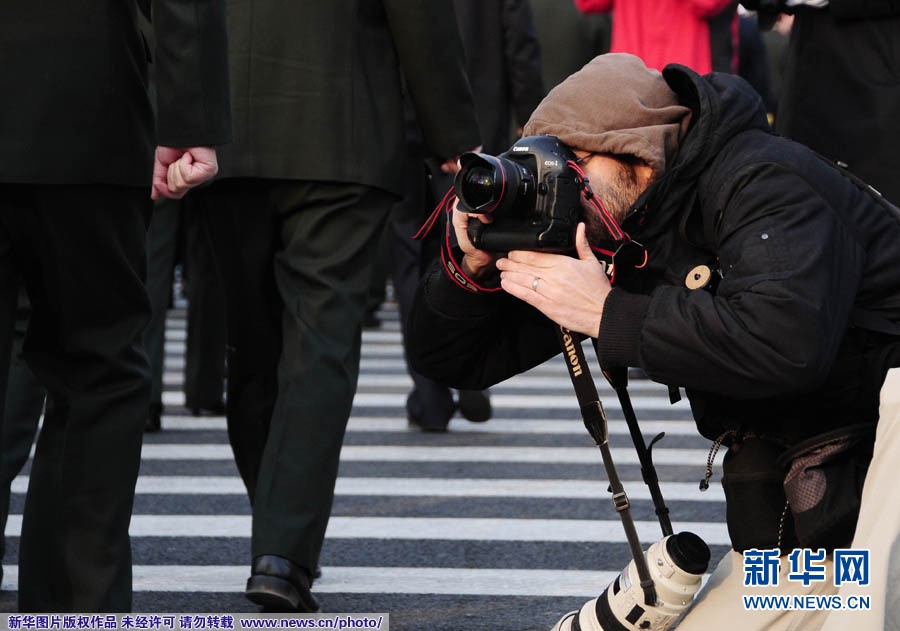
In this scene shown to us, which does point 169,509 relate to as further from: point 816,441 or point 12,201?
point 816,441

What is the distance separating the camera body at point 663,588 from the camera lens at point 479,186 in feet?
2.30

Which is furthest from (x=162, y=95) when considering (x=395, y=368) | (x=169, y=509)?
(x=395, y=368)

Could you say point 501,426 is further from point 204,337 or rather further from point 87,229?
point 87,229

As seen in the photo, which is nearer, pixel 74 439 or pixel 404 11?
pixel 74 439

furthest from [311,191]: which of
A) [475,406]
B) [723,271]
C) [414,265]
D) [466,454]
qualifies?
[475,406]

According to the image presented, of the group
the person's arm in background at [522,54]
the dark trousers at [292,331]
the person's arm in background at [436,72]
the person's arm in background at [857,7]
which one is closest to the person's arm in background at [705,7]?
the person's arm in background at [522,54]

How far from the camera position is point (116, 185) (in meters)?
3.36

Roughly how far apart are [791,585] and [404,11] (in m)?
2.00

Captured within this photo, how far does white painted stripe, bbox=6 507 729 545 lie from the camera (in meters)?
5.12

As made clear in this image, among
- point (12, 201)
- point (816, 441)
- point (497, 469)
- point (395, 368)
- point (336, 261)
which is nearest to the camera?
point (816, 441)

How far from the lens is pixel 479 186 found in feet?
9.53

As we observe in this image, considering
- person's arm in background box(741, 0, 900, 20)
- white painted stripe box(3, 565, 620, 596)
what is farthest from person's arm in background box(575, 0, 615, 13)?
white painted stripe box(3, 565, 620, 596)

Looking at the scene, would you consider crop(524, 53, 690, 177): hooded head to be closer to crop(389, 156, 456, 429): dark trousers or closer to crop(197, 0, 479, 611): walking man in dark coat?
crop(197, 0, 479, 611): walking man in dark coat

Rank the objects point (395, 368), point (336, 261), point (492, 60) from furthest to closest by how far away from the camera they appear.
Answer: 1. point (395, 368)
2. point (492, 60)
3. point (336, 261)
